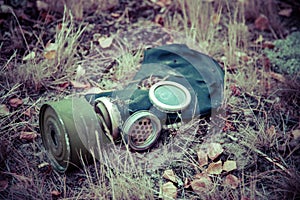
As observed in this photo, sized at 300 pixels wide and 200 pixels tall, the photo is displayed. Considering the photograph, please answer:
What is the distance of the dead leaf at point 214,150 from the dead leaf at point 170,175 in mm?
268

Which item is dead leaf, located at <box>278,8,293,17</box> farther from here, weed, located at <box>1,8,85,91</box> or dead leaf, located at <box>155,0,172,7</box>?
weed, located at <box>1,8,85,91</box>

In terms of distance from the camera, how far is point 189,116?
277cm

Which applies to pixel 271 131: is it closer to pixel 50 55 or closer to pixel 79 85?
pixel 79 85

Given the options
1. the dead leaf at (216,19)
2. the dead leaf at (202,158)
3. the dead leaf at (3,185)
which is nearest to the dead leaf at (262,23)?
the dead leaf at (216,19)

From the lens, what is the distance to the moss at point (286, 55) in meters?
3.28

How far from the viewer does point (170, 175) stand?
252cm

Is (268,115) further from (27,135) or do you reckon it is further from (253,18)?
(27,135)

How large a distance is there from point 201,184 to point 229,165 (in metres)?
0.24

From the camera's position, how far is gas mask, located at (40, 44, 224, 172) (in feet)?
7.72

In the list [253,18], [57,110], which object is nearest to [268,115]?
[253,18]

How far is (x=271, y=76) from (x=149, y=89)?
0.96 m

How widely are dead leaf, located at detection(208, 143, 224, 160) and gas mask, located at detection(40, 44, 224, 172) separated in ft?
0.74

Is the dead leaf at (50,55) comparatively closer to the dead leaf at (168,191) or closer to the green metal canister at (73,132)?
the green metal canister at (73,132)

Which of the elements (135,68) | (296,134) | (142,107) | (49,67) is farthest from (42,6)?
(296,134)
